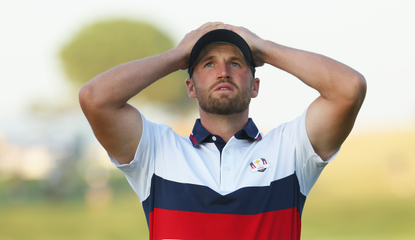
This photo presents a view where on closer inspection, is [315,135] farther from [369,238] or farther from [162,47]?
[162,47]

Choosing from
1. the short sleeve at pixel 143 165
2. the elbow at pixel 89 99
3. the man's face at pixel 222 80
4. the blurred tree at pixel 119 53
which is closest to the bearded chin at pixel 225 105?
the man's face at pixel 222 80

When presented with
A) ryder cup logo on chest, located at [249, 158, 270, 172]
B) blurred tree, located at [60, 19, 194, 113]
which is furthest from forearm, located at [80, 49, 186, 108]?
blurred tree, located at [60, 19, 194, 113]

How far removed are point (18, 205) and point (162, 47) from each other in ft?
37.6

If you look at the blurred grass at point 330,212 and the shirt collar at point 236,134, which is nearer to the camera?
the shirt collar at point 236,134

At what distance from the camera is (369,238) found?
9453 millimetres

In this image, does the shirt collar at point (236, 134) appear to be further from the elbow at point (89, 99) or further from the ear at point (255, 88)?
the elbow at point (89, 99)

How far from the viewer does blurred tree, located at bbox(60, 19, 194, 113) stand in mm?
22266

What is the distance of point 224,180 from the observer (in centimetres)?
197

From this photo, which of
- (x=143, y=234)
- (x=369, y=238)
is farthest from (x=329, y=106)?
(x=143, y=234)

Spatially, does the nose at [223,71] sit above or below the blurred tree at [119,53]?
below

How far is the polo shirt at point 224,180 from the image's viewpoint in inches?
73.9

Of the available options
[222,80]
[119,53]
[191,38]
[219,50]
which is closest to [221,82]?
[222,80]

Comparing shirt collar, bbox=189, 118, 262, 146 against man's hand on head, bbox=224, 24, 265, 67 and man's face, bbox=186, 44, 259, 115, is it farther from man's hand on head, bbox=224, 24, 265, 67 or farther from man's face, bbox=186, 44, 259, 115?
man's hand on head, bbox=224, 24, 265, 67

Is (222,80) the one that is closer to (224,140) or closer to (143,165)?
(224,140)
